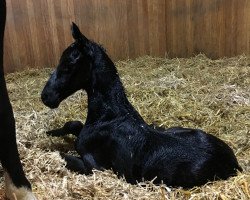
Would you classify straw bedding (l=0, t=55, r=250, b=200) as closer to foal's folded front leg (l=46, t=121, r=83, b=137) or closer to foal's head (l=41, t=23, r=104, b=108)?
foal's folded front leg (l=46, t=121, r=83, b=137)

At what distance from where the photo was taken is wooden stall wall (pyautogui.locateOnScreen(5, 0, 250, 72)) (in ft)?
23.3

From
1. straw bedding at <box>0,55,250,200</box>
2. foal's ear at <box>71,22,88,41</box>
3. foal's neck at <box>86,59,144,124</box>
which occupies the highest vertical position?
foal's ear at <box>71,22,88,41</box>

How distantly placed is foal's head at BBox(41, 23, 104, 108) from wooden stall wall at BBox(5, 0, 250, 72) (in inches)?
151

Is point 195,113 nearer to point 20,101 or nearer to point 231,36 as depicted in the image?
point 20,101

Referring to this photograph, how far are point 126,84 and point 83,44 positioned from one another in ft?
7.52

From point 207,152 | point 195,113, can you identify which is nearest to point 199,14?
point 195,113

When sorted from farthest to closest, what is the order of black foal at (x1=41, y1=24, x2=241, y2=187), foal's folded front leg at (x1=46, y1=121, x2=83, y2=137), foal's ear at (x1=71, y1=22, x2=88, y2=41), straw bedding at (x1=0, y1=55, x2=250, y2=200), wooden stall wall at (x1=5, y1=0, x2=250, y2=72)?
wooden stall wall at (x1=5, y1=0, x2=250, y2=72) < foal's folded front leg at (x1=46, y1=121, x2=83, y2=137) < foal's ear at (x1=71, y1=22, x2=88, y2=41) < black foal at (x1=41, y1=24, x2=241, y2=187) < straw bedding at (x1=0, y1=55, x2=250, y2=200)

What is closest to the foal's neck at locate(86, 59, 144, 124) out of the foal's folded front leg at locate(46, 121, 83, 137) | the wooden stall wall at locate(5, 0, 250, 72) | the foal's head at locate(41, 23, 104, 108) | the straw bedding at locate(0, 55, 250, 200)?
the foal's head at locate(41, 23, 104, 108)

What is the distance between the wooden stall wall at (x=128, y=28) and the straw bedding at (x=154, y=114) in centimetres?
35

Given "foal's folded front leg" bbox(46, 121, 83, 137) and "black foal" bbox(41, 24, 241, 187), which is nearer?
"black foal" bbox(41, 24, 241, 187)

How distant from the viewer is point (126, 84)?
5797 mm

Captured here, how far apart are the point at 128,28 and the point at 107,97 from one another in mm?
4220

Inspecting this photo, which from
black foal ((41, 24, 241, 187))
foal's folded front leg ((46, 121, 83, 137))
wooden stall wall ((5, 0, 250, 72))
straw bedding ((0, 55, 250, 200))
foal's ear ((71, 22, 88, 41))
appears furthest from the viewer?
wooden stall wall ((5, 0, 250, 72))

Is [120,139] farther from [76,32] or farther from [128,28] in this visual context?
[128,28]
